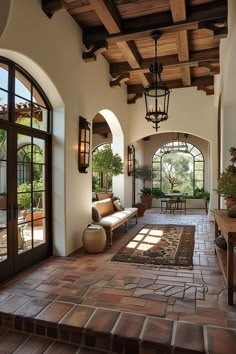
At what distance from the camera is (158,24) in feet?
14.0

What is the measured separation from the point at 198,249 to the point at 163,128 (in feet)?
Answer: 14.3

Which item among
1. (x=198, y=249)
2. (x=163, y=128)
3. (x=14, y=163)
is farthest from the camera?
(x=163, y=128)

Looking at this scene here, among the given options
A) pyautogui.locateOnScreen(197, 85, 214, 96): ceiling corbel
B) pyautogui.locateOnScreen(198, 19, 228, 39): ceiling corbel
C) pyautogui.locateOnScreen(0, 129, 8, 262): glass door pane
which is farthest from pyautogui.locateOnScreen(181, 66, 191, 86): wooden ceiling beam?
pyautogui.locateOnScreen(0, 129, 8, 262): glass door pane

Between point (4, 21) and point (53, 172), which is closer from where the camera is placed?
point (4, 21)

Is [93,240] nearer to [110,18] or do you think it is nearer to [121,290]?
[121,290]

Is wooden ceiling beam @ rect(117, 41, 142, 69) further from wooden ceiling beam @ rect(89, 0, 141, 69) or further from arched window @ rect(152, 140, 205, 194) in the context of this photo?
arched window @ rect(152, 140, 205, 194)

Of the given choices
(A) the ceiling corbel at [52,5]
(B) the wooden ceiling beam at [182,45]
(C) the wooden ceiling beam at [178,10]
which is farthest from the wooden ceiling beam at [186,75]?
(A) the ceiling corbel at [52,5]

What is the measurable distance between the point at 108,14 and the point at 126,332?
4.21 meters

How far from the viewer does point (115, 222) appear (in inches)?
205

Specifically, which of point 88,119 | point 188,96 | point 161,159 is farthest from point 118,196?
point 161,159

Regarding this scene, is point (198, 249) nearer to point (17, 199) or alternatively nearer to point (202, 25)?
point (17, 199)

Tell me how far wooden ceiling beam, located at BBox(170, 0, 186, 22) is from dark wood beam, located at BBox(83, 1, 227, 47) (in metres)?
0.09

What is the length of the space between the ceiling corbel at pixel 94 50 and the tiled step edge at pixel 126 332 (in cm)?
427

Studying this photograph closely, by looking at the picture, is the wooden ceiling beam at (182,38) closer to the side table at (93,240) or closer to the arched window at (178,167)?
the side table at (93,240)
